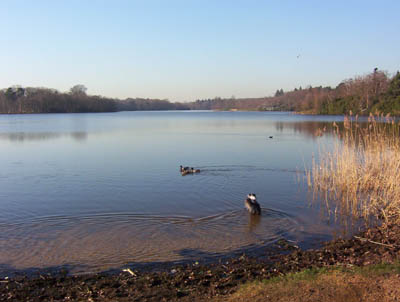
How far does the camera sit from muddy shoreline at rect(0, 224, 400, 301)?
19.8 feet

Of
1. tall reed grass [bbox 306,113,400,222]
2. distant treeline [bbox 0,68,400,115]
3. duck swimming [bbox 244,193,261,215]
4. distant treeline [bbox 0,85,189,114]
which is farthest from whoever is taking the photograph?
distant treeline [bbox 0,85,189,114]

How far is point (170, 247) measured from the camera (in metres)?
8.77

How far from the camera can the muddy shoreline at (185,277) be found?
603 centimetres

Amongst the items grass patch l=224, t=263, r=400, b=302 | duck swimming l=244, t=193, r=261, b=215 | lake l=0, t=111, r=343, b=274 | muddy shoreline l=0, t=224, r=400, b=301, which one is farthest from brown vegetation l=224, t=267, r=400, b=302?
duck swimming l=244, t=193, r=261, b=215

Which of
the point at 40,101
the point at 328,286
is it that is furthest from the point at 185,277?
the point at 40,101

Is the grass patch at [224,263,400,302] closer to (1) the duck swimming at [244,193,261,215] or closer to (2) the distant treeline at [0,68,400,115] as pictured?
(1) the duck swimming at [244,193,261,215]

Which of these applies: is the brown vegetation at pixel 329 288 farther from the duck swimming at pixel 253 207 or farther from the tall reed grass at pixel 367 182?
the tall reed grass at pixel 367 182

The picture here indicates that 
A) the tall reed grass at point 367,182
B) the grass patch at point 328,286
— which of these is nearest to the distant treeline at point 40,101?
the tall reed grass at point 367,182

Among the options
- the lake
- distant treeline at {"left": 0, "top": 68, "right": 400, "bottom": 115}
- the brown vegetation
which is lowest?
the lake

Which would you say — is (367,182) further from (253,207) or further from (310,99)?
(310,99)

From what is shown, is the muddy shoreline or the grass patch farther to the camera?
the muddy shoreline

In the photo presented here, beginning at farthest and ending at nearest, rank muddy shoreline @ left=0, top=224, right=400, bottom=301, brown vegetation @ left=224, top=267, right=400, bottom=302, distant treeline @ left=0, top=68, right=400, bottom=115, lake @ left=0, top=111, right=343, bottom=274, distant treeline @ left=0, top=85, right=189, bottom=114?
distant treeline @ left=0, top=85, right=189, bottom=114 < distant treeline @ left=0, top=68, right=400, bottom=115 < lake @ left=0, top=111, right=343, bottom=274 < muddy shoreline @ left=0, top=224, right=400, bottom=301 < brown vegetation @ left=224, top=267, right=400, bottom=302

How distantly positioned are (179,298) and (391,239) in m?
5.52

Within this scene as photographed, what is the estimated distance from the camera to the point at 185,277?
6738 millimetres
